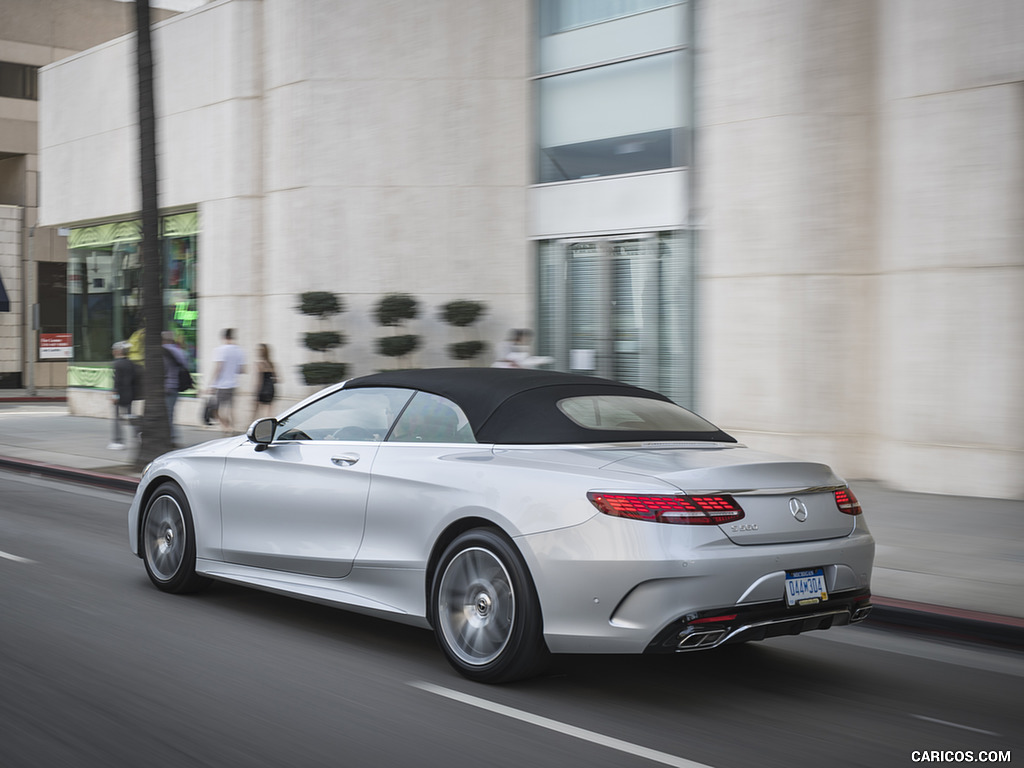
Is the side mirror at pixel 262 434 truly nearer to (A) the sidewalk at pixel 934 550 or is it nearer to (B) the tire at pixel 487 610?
(B) the tire at pixel 487 610

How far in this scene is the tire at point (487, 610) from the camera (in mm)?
4965

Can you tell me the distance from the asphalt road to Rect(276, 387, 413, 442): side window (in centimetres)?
111

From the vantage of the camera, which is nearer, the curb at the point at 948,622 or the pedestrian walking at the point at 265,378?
the curb at the point at 948,622

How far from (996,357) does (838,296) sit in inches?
85.9

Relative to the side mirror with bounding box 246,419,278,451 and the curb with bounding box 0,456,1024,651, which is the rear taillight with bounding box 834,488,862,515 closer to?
the curb with bounding box 0,456,1024,651

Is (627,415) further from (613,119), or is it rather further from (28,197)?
(28,197)

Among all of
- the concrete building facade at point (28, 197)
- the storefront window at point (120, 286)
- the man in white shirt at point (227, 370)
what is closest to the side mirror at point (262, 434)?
the man in white shirt at point (227, 370)

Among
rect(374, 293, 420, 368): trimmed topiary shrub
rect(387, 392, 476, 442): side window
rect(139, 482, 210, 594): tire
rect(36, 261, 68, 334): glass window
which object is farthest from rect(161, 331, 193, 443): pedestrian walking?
rect(36, 261, 68, 334): glass window

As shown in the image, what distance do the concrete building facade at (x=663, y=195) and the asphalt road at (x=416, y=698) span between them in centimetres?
654

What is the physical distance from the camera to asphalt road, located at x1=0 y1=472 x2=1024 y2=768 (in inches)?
167

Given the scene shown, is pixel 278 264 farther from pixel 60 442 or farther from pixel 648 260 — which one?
pixel 648 260

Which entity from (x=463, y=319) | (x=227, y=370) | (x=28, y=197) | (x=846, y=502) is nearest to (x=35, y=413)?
(x=227, y=370)

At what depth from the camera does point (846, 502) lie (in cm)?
540

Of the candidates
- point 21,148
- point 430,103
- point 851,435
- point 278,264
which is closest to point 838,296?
point 851,435
